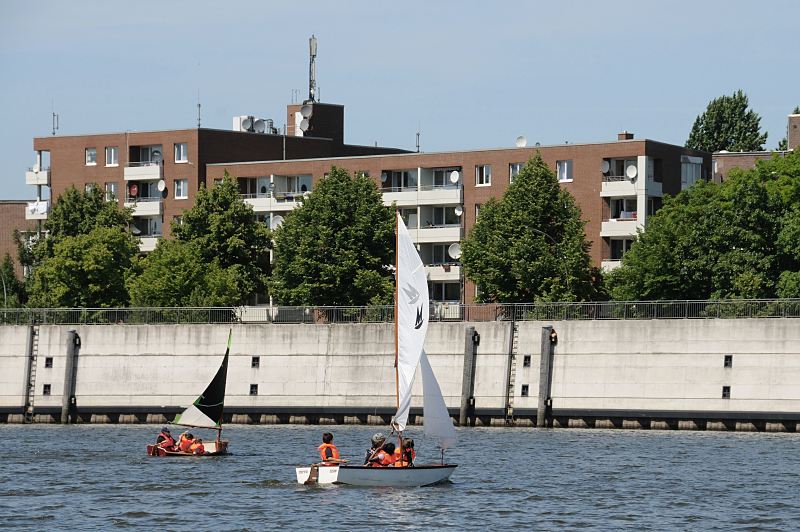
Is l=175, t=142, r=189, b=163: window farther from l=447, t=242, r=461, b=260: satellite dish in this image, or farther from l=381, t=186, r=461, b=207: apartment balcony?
l=447, t=242, r=461, b=260: satellite dish

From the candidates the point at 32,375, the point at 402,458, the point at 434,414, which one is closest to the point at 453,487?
the point at 434,414

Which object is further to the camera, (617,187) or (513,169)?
(513,169)

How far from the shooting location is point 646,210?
124 meters

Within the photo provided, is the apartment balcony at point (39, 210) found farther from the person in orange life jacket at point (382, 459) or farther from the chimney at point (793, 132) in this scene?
the person in orange life jacket at point (382, 459)

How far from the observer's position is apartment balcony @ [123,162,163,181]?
471 feet

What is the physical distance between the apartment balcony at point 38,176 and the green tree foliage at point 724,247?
191 feet

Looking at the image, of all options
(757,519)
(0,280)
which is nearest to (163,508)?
(757,519)

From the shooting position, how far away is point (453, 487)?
68562 mm

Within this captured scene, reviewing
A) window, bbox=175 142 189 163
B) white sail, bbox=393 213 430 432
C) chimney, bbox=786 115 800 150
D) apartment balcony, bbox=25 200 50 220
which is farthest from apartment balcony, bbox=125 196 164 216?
white sail, bbox=393 213 430 432

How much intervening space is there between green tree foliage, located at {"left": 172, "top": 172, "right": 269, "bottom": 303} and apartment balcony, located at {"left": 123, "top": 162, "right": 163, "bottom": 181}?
16.0 m

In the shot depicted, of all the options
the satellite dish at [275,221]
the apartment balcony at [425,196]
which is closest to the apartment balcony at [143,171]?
the satellite dish at [275,221]

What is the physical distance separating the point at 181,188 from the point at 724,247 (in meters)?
52.5

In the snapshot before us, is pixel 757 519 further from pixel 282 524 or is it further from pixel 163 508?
pixel 163 508

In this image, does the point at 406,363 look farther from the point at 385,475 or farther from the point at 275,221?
the point at 275,221
